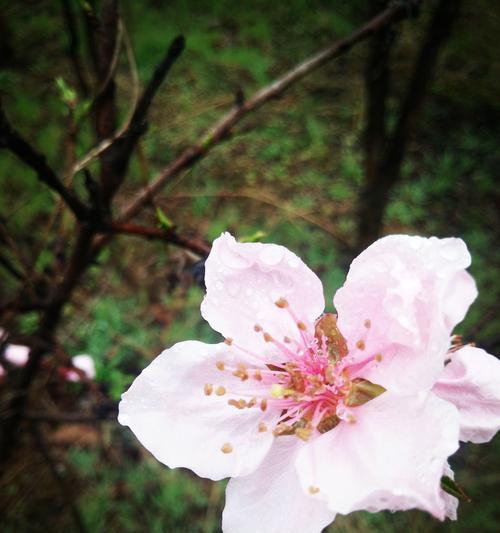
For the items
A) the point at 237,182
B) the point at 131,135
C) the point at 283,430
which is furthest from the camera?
the point at 237,182

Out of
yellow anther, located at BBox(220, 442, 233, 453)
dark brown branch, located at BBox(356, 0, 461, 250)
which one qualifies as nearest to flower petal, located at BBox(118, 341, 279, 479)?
yellow anther, located at BBox(220, 442, 233, 453)

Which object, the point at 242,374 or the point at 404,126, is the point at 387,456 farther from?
the point at 404,126

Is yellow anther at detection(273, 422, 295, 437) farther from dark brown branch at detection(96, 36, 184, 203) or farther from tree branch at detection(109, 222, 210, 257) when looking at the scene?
dark brown branch at detection(96, 36, 184, 203)

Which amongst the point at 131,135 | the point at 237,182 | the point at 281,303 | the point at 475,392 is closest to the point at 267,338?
the point at 281,303

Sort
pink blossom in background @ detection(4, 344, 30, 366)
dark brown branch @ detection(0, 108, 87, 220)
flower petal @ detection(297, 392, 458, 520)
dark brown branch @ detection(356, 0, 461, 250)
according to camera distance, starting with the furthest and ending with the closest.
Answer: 1. pink blossom in background @ detection(4, 344, 30, 366)
2. dark brown branch @ detection(356, 0, 461, 250)
3. dark brown branch @ detection(0, 108, 87, 220)
4. flower petal @ detection(297, 392, 458, 520)

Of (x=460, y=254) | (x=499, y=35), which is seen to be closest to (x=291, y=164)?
(x=499, y=35)

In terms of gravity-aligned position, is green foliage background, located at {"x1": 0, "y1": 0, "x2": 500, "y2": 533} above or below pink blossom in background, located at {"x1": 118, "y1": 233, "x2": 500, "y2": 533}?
below

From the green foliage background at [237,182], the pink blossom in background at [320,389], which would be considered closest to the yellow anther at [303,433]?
the pink blossom in background at [320,389]

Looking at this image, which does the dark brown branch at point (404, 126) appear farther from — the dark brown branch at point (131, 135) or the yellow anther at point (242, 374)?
the yellow anther at point (242, 374)
